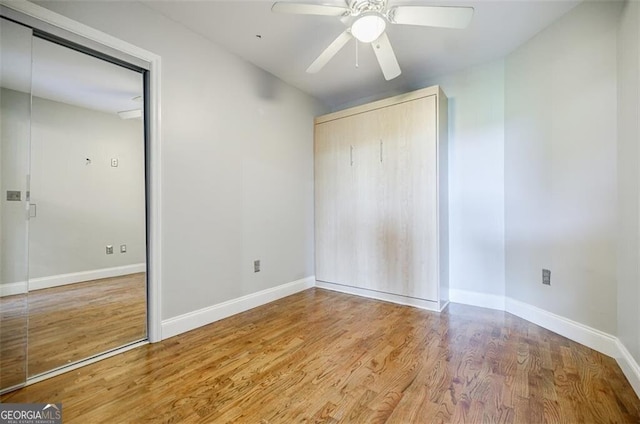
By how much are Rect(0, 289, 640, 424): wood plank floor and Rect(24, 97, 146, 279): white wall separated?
31.3 inches

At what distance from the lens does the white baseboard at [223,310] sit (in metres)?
2.21

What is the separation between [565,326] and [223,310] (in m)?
2.91

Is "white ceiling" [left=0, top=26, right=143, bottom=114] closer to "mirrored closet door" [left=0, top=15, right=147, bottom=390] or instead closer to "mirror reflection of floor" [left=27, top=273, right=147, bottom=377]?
"mirrored closet door" [left=0, top=15, right=147, bottom=390]

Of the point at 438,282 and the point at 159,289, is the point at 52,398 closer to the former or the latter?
the point at 159,289

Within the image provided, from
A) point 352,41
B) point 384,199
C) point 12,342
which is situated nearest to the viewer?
point 12,342

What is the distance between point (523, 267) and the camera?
2525 mm

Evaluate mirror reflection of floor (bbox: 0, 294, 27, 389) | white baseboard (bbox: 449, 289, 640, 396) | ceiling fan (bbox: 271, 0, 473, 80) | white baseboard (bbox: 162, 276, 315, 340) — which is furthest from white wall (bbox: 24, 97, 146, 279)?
white baseboard (bbox: 449, 289, 640, 396)

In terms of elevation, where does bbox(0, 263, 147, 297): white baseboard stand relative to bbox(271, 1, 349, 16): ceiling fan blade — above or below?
below

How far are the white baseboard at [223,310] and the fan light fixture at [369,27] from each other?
2.50m

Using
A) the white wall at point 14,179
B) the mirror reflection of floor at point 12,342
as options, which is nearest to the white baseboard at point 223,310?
the mirror reflection of floor at point 12,342

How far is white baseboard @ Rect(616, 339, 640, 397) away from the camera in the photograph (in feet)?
4.89

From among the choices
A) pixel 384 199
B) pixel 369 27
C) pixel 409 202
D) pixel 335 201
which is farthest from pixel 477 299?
pixel 369 27

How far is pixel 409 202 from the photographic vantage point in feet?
9.47

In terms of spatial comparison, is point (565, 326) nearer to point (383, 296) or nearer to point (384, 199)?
point (383, 296)
